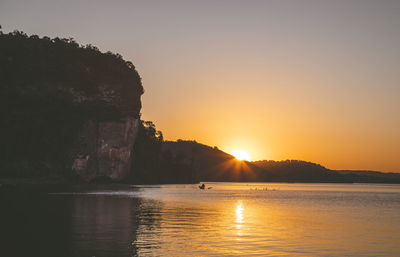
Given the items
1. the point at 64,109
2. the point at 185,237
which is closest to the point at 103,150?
the point at 64,109

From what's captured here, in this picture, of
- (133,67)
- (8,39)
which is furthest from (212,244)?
(133,67)

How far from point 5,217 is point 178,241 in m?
18.3

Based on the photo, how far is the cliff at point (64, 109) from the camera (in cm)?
14000

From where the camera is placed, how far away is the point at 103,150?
162750 millimetres

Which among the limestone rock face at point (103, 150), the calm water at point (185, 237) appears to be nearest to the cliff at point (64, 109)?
the limestone rock face at point (103, 150)

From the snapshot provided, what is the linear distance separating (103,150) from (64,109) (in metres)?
19.6

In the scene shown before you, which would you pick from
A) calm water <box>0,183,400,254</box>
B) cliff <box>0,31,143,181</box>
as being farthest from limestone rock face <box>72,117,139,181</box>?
calm water <box>0,183,400,254</box>

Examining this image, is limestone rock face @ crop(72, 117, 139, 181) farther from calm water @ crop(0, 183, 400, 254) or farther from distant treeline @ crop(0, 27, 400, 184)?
calm water @ crop(0, 183, 400, 254)

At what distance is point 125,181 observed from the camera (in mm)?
178875

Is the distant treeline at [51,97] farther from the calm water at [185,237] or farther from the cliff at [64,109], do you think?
the calm water at [185,237]

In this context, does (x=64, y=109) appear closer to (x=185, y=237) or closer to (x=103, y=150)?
(x=103, y=150)

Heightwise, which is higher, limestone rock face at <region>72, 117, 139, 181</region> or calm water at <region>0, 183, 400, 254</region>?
limestone rock face at <region>72, 117, 139, 181</region>

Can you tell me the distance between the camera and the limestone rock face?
156m

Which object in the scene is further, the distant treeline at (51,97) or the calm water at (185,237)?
the distant treeline at (51,97)
